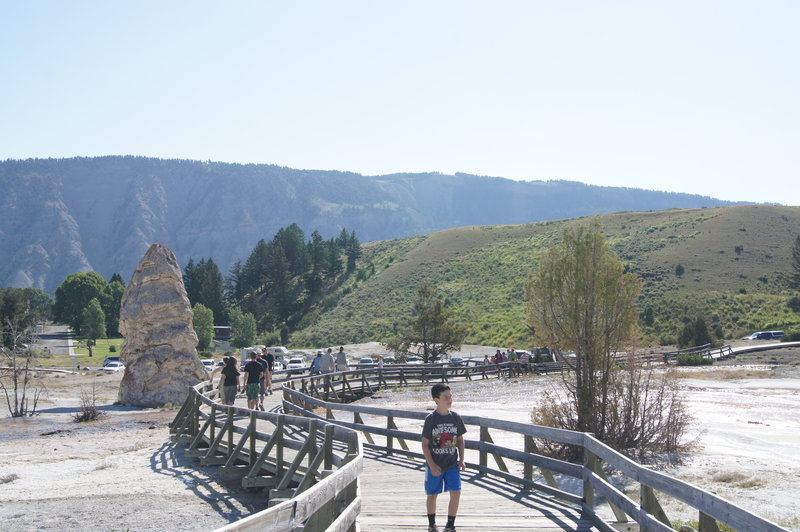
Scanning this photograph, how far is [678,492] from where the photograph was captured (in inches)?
246

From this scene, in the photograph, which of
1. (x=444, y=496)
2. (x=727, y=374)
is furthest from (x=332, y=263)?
(x=444, y=496)

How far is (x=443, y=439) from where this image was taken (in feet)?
26.1

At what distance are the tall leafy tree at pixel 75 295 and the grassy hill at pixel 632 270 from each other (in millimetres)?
35118

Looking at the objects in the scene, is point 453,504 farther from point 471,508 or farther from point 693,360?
point 693,360

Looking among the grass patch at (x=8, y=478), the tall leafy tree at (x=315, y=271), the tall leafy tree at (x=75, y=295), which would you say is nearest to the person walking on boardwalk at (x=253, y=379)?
the grass patch at (x=8, y=478)

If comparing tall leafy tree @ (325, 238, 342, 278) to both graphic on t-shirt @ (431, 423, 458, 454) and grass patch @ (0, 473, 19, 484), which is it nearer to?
grass patch @ (0, 473, 19, 484)

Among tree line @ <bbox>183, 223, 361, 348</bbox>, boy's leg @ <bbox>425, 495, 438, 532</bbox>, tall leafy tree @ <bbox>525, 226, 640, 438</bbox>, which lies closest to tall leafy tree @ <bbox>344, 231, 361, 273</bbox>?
tree line @ <bbox>183, 223, 361, 348</bbox>

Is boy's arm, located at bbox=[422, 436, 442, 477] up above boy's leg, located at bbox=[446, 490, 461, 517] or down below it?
above

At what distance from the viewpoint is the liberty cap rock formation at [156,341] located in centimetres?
3066

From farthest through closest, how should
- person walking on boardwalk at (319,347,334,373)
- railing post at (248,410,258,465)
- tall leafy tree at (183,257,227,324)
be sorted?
tall leafy tree at (183,257,227,324)
person walking on boardwalk at (319,347,334,373)
railing post at (248,410,258,465)

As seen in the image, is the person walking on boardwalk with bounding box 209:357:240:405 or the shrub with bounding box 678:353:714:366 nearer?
the person walking on boardwalk with bounding box 209:357:240:405

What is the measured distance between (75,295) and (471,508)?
115m

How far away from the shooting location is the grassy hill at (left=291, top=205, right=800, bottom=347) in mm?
70375

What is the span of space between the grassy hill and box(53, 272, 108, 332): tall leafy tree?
115 feet
